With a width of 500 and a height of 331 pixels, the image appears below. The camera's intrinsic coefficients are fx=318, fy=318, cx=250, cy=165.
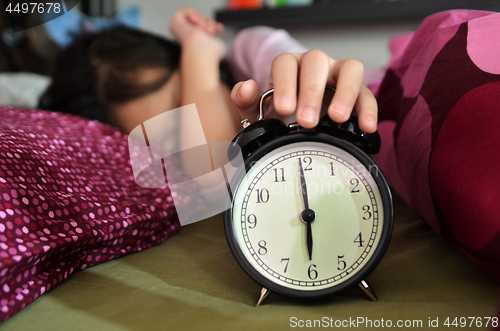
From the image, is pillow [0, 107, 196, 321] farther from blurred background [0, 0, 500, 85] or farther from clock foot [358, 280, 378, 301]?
blurred background [0, 0, 500, 85]

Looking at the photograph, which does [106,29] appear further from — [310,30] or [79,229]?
[310,30]

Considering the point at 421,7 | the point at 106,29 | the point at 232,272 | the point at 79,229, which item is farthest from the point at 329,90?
the point at 421,7

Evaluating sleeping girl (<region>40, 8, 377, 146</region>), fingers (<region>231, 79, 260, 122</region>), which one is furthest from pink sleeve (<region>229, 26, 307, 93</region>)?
fingers (<region>231, 79, 260, 122</region>)

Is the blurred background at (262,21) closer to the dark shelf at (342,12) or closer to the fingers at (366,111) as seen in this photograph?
the dark shelf at (342,12)

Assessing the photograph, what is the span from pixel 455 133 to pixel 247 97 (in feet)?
1.05

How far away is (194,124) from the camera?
0.82 metres

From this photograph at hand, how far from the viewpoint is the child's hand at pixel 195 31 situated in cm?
122

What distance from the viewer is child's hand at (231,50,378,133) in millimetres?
436

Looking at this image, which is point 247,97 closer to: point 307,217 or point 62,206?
point 307,217

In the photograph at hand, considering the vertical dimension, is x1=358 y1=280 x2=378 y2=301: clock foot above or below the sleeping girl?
below

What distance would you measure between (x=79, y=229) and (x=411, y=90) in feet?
2.20

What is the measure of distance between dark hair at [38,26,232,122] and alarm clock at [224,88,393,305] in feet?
2.50

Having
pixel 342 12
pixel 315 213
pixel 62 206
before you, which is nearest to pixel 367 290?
pixel 315 213

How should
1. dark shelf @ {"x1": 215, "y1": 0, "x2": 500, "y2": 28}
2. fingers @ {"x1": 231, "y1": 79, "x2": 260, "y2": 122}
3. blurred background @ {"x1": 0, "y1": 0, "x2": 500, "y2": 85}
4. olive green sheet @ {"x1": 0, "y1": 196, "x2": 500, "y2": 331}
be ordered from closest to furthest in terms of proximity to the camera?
olive green sheet @ {"x1": 0, "y1": 196, "x2": 500, "y2": 331}
fingers @ {"x1": 231, "y1": 79, "x2": 260, "y2": 122}
blurred background @ {"x1": 0, "y1": 0, "x2": 500, "y2": 85}
dark shelf @ {"x1": 215, "y1": 0, "x2": 500, "y2": 28}
